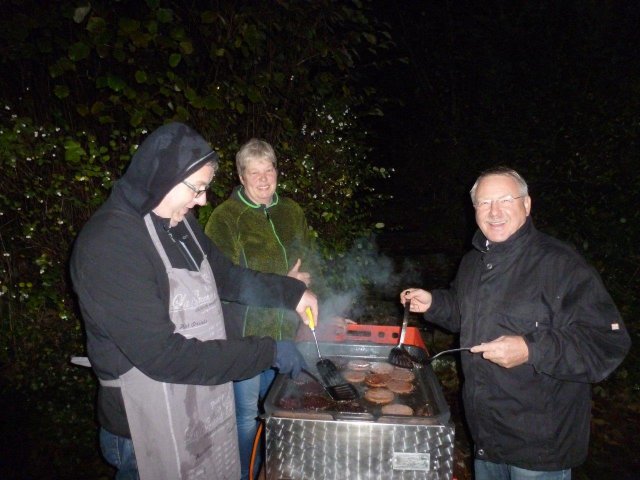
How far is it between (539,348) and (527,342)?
0.05m

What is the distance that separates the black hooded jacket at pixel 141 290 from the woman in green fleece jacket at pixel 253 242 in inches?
38.2

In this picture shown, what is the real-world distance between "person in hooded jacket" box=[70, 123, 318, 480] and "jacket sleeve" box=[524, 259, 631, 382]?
4.02 feet

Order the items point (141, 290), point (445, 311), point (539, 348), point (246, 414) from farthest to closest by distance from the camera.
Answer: point (246, 414) → point (445, 311) → point (539, 348) → point (141, 290)

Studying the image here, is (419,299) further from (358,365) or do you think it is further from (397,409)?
(397,409)

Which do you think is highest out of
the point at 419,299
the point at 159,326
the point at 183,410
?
the point at 159,326

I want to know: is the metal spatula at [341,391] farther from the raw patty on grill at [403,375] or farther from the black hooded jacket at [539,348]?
the black hooded jacket at [539,348]

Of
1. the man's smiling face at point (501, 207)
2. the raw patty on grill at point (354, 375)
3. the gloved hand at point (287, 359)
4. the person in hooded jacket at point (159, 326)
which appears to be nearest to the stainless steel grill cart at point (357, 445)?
the gloved hand at point (287, 359)

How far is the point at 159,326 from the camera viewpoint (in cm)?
177

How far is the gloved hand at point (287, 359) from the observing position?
2.23 meters

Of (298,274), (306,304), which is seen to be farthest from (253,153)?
(306,304)

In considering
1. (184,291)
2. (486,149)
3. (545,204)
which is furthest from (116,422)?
(486,149)

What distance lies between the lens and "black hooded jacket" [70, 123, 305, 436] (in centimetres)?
172

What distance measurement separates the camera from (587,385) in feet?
7.07

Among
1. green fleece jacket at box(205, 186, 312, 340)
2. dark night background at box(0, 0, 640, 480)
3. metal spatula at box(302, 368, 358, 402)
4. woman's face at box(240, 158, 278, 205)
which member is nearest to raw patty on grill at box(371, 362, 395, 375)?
metal spatula at box(302, 368, 358, 402)
